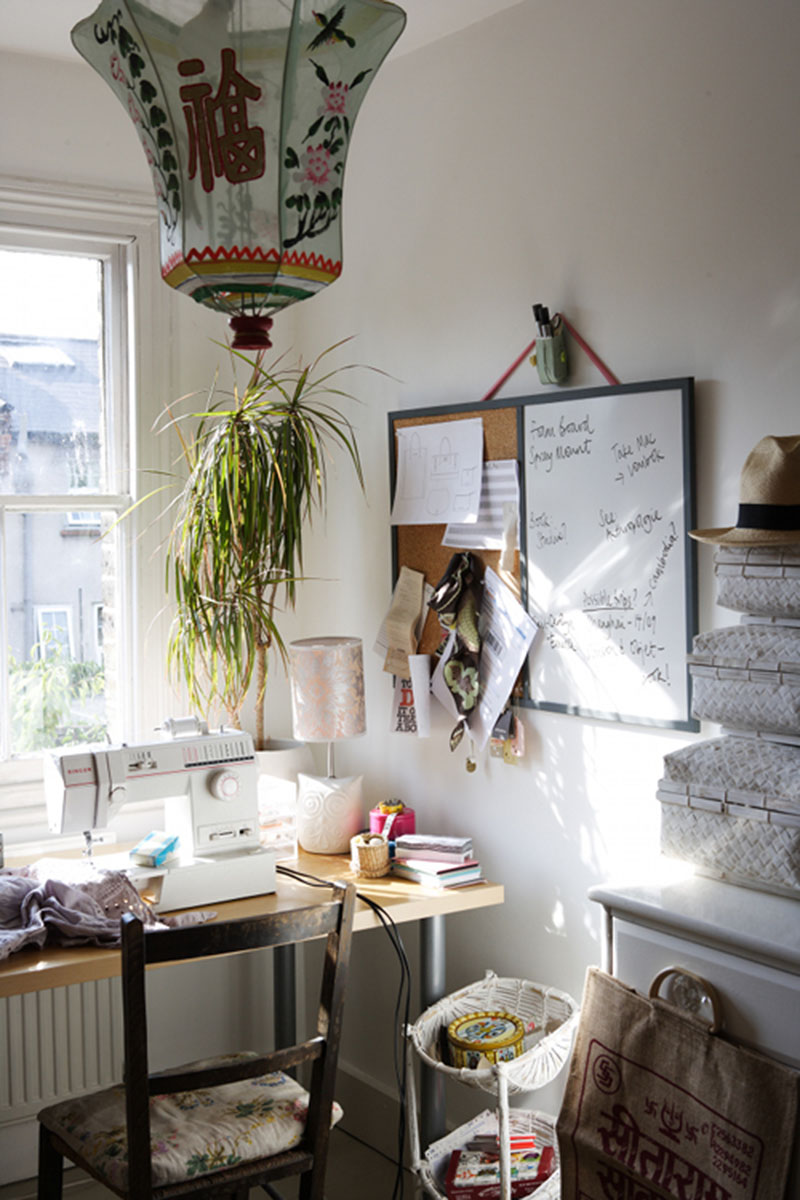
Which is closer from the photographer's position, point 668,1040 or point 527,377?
point 668,1040

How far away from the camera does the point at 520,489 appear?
2568 millimetres

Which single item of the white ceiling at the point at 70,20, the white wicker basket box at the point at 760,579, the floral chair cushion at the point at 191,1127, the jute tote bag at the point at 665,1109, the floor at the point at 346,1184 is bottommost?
the floor at the point at 346,1184

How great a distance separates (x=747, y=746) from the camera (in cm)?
181

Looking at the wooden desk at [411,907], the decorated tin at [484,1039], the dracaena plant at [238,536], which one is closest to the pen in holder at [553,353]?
the dracaena plant at [238,536]

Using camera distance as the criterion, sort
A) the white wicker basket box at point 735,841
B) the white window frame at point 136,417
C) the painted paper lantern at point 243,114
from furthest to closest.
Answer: the white window frame at point 136,417 → the white wicker basket box at point 735,841 → the painted paper lantern at point 243,114

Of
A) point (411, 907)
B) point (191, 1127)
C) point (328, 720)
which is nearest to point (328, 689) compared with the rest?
point (328, 720)

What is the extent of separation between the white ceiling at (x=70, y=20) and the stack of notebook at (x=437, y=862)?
1823 mm

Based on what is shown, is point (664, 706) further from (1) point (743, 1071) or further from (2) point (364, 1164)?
(2) point (364, 1164)

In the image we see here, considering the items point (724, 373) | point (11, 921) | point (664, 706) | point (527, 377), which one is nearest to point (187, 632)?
point (11, 921)

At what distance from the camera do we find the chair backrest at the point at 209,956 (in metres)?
1.84

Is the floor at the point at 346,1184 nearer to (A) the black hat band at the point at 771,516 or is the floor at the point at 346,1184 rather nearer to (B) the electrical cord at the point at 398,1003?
(B) the electrical cord at the point at 398,1003

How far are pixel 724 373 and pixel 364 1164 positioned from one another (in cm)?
212

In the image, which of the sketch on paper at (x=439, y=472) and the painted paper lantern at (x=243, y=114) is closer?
the painted paper lantern at (x=243, y=114)

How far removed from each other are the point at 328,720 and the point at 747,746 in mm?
1176
